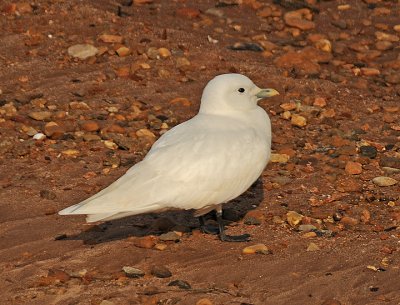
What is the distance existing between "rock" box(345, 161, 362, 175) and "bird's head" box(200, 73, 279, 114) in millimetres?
1100

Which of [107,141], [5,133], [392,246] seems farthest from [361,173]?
[5,133]

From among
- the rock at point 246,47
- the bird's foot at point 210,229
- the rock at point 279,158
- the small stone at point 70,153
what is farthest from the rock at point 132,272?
the rock at point 246,47

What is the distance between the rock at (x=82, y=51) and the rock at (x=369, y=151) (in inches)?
124

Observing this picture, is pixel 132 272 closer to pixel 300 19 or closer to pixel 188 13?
pixel 188 13

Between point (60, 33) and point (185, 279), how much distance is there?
5104 millimetres

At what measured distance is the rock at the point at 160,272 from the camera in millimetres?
6961

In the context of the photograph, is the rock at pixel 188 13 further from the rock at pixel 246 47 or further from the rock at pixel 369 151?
the rock at pixel 369 151

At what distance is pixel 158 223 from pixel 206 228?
347 mm

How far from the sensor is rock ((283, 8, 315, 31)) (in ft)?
39.8

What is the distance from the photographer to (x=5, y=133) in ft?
30.9

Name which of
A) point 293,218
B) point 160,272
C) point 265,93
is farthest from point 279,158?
point 160,272

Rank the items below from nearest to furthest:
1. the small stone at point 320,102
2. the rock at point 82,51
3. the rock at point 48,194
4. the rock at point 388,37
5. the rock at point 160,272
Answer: the rock at point 160,272 < the rock at point 48,194 < the small stone at point 320,102 < the rock at point 82,51 < the rock at point 388,37

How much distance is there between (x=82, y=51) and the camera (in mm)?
11039

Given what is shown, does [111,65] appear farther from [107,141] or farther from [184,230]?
[184,230]
